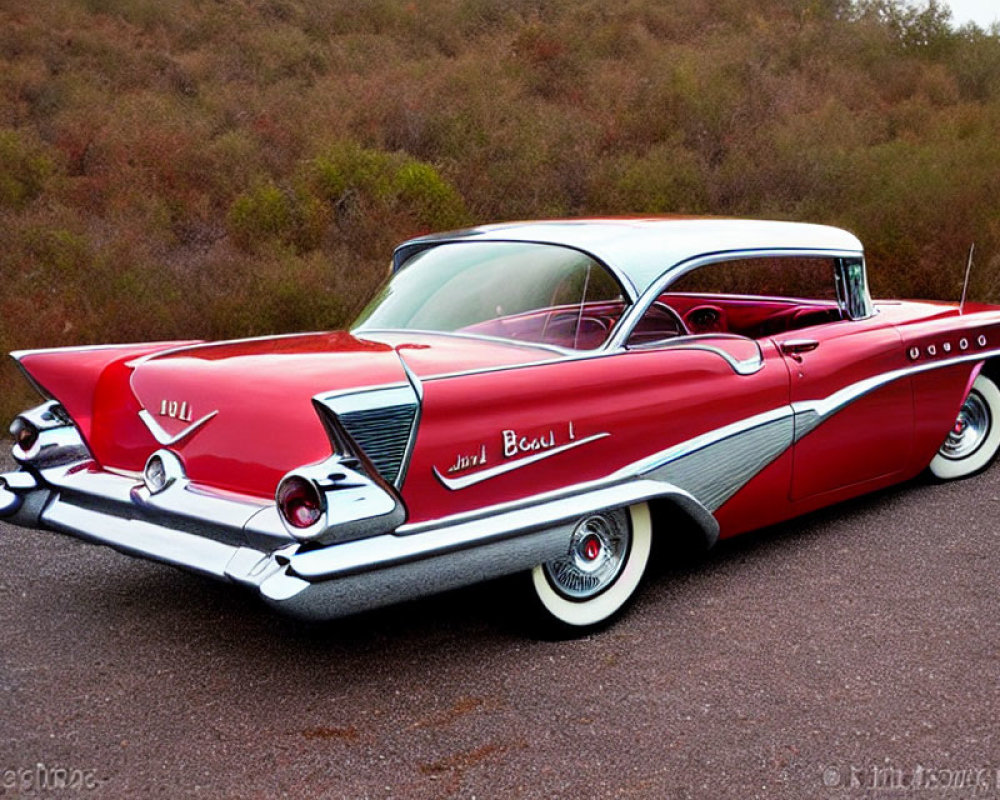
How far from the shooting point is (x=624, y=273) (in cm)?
377

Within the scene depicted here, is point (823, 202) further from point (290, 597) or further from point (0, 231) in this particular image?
point (290, 597)

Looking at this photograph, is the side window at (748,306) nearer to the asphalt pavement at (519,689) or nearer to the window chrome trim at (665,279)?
the window chrome trim at (665,279)

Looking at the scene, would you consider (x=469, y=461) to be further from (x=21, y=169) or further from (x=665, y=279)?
(x=21, y=169)

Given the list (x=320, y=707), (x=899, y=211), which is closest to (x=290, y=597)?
(x=320, y=707)

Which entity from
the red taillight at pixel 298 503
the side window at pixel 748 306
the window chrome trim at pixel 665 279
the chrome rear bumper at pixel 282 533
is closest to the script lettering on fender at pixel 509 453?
the chrome rear bumper at pixel 282 533

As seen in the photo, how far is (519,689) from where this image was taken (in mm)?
3092

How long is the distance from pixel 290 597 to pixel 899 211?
9559mm

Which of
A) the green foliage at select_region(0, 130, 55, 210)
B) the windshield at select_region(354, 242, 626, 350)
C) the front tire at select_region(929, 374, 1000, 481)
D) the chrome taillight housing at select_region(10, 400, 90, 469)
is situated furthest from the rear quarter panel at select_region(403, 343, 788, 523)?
the green foliage at select_region(0, 130, 55, 210)

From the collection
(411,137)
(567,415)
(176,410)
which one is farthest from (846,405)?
(411,137)

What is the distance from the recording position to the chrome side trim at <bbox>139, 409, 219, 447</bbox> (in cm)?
313

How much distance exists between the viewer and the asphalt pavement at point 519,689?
262 centimetres

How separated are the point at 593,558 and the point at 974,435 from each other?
2.78 metres

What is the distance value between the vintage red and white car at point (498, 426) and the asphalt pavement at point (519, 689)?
0.98 feet

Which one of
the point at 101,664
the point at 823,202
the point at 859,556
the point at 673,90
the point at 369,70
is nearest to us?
the point at 101,664
